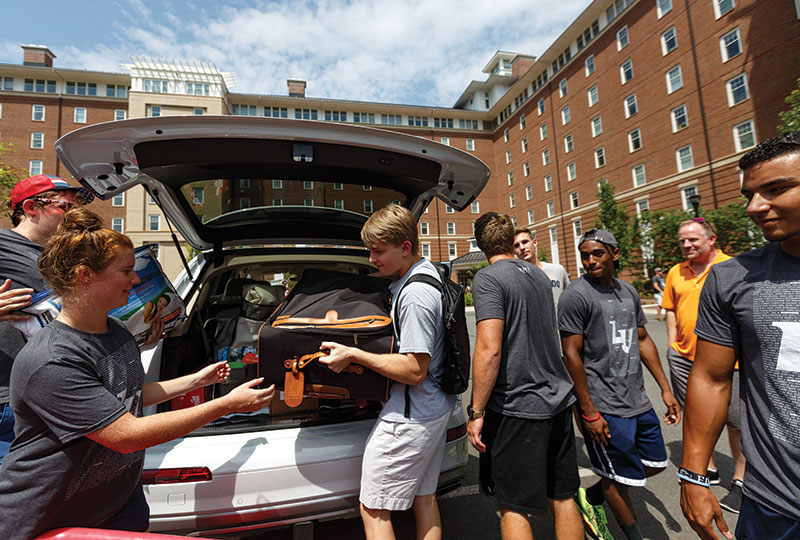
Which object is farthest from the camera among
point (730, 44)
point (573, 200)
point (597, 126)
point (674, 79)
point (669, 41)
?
point (573, 200)

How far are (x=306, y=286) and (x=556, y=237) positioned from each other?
3551 centimetres

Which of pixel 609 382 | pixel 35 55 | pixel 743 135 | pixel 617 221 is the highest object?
pixel 35 55

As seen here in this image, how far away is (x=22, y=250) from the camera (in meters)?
1.64

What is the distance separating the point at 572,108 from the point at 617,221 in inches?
516

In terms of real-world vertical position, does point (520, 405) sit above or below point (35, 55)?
below

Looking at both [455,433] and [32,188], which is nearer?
[32,188]

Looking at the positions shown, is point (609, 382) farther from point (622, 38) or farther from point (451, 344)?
point (622, 38)

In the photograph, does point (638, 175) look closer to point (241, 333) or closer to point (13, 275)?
point (241, 333)

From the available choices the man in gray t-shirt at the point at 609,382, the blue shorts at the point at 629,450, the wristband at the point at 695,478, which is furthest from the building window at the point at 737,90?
the wristband at the point at 695,478

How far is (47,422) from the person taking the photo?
3.55 feet

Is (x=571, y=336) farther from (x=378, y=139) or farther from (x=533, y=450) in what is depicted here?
(x=378, y=139)

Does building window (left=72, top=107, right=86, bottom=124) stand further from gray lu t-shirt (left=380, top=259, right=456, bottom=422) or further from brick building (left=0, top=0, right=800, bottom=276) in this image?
gray lu t-shirt (left=380, top=259, right=456, bottom=422)

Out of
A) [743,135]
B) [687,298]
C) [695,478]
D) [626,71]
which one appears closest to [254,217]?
[695,478]

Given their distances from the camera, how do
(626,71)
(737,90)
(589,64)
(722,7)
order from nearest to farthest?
1. (737,90)
2. (722,7)
3. (626,71)
4. (589,64)
